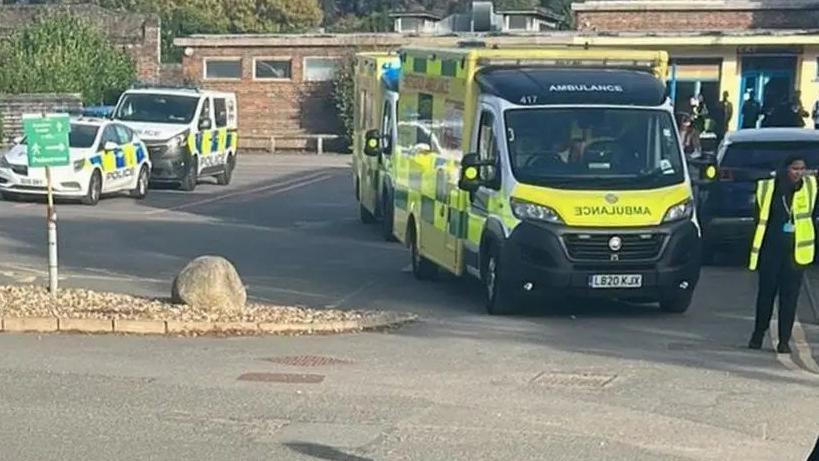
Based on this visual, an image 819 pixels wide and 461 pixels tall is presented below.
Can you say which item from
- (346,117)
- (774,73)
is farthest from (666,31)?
(346,117)

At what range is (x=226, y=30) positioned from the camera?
3440 inches

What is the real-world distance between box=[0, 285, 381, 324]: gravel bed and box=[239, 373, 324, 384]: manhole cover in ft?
7.67

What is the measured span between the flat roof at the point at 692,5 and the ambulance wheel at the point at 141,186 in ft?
62.3

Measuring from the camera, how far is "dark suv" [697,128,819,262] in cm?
1891

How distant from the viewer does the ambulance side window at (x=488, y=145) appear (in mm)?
Answer: 15081

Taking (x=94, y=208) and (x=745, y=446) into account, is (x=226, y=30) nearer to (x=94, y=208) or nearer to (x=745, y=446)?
(x=94, y=208)

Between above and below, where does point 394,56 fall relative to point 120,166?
above

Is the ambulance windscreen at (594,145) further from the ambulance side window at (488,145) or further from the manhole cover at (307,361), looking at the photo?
the manhole cover at (307,361)

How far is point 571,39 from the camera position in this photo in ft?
121

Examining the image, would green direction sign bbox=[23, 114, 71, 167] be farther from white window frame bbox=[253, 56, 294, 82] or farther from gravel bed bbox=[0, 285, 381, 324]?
white window frame bbox=[253, 56, 294, 82]

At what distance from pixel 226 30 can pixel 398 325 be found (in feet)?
247

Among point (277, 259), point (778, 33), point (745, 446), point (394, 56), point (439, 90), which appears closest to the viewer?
point (745, 446)

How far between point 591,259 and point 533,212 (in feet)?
2.37

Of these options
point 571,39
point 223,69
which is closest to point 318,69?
point 223,69
